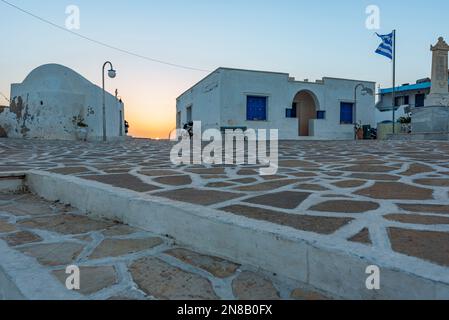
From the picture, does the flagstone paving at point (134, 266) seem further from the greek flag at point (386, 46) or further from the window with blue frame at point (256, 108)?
the greek flag at point (386, 46)

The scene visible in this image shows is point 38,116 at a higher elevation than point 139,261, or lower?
higher

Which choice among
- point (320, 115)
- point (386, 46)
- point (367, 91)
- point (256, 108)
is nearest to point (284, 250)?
point (256, 108)

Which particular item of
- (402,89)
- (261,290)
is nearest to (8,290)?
(261,290)

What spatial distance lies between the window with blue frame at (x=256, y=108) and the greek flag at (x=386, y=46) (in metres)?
7.46

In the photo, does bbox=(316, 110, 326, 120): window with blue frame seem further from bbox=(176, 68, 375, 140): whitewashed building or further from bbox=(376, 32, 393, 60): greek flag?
bbox=(376, 32, 393, 60): greek flag

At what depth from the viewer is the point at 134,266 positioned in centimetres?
202

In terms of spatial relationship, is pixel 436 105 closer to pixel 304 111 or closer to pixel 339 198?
pixel 304 111

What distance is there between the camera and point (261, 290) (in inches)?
68.1

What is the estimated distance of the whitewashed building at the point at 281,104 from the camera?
67.5 feet

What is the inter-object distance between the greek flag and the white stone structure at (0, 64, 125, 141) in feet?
55.7

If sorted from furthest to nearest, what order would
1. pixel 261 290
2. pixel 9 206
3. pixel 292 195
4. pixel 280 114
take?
1. pixel 280 114
2. pixel 9 206
3. pixel 292 195
4. pixel 261 290

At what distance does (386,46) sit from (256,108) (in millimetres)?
8733
